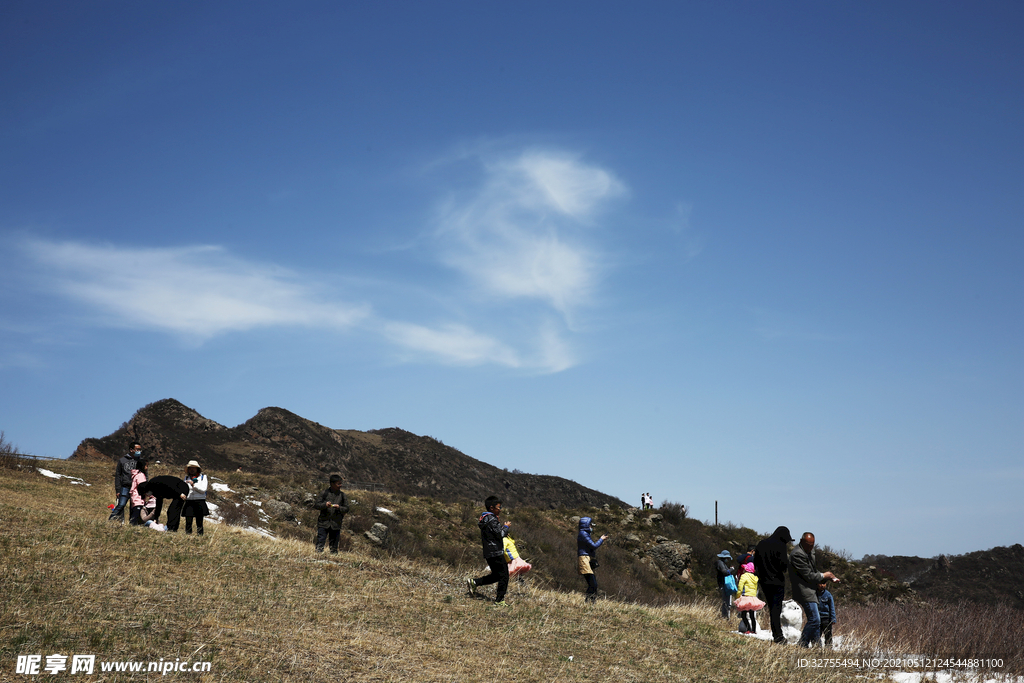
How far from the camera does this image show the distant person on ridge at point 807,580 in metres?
10.9

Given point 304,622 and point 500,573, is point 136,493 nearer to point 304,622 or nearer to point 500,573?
point 304,622

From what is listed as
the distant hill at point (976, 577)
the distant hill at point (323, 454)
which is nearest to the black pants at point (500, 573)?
the distant hill at point (323, 454)

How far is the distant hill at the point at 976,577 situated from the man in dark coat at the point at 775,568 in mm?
34833

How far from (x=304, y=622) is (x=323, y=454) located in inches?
1873

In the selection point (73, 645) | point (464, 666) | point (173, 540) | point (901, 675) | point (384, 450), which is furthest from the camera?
point (384, 450)

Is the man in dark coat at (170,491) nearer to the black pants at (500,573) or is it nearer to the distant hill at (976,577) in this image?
the black pants at (500,573)

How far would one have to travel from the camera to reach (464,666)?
321 inches

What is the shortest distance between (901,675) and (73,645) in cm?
1115

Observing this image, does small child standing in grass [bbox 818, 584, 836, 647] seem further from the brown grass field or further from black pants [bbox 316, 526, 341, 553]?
black pants [bbox 316, 526, 341, 553]

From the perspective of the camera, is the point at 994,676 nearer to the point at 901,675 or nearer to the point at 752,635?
the point at 901,675

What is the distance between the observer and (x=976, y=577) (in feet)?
153

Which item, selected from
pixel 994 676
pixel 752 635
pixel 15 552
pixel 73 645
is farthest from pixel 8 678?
pixel 994 676

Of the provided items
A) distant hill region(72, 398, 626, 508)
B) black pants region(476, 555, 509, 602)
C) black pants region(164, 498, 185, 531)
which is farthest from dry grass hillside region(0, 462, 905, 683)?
→ distant hill region(72, 398, 626, 508)

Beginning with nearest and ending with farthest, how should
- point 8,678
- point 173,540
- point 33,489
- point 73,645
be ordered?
1. point 8,678
2. point 73,645
3. point 173,540
4. point 33,489
